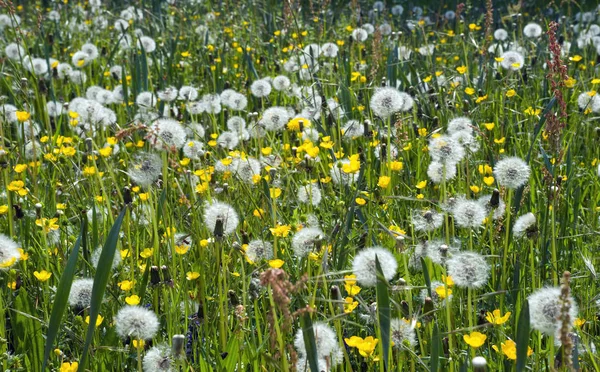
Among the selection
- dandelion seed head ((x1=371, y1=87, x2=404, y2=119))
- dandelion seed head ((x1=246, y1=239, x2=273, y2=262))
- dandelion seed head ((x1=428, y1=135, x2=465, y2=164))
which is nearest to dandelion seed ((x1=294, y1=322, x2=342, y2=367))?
dandelion seed head ((x1=246, y1=239, x2=273, y2=262))

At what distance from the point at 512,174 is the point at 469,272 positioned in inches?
Result: 18.3

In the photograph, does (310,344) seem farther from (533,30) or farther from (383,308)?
(533,30)

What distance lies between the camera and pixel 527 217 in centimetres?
202

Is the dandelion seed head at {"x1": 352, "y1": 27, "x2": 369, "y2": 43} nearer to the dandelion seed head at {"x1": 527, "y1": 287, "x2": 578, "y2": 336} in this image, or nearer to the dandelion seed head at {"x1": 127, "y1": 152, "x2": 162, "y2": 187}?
the dandelion seed head at {"x1": 127, "y1": 152, "x2": 162, "y2": 187}

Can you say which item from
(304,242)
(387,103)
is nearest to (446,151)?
(387,103)

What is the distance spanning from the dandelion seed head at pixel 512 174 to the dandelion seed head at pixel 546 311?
59 cm

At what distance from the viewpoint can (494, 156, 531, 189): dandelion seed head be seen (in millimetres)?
2043

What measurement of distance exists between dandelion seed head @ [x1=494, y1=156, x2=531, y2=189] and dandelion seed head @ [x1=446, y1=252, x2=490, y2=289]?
39cm

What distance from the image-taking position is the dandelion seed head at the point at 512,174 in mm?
2043

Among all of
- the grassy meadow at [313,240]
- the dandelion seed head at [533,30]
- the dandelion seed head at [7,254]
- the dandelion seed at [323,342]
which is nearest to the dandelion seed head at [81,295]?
the grassy meadow at [313,240]

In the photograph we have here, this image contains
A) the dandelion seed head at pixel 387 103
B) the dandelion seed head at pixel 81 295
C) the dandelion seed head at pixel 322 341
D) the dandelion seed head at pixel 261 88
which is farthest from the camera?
the dandelion seed head at pixel 261 88

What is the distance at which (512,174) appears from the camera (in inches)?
81.0

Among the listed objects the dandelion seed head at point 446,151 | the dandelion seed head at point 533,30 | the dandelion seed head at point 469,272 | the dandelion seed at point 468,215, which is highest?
the dandelion seed head at point 533,30

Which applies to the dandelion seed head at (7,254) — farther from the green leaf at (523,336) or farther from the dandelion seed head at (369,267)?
the green leaf at (523,336)
